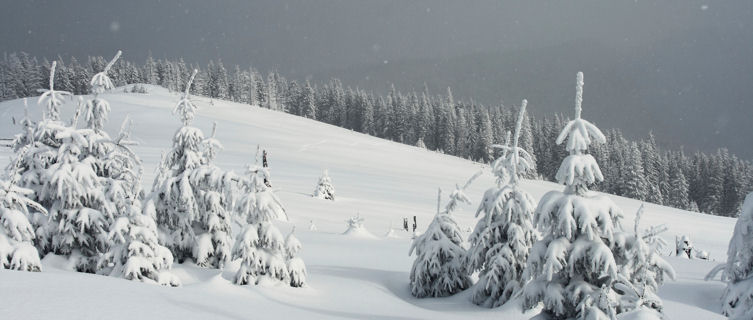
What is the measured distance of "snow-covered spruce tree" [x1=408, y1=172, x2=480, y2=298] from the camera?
50.2 feet

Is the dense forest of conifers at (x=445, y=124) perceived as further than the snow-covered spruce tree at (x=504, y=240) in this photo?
Yes

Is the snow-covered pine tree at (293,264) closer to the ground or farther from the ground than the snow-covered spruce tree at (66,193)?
Answer: closer to the ground

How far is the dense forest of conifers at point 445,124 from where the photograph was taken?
316ft

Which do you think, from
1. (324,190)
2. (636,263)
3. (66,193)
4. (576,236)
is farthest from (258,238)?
(324,190)

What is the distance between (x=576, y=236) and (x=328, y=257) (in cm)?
1314

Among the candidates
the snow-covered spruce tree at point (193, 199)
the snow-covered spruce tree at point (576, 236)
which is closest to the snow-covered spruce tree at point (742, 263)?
the snow-covered spruce tree at point (576, 236)

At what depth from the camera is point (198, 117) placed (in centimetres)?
8231

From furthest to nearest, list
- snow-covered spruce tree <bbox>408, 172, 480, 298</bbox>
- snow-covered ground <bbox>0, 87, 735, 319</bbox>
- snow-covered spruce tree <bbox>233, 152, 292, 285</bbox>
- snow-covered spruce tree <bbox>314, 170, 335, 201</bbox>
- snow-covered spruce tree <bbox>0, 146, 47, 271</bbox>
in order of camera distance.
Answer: snow-covered spruce tree <bbox>314, 170, 335, 201</bbox> < snow-covered spruce tree <bbox>408, 172, 480, 298</bbox> < snow-covered spruce tree <bbox>233, 152, 292, 285</bbox> < snow-covered spruce tree <bbox>0, 146, 47, 271</bbox> < snow-covered ground <bbox>0, 87, 735, 319</bbox>

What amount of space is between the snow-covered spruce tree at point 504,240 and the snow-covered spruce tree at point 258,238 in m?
5.54

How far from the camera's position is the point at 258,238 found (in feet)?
43.8

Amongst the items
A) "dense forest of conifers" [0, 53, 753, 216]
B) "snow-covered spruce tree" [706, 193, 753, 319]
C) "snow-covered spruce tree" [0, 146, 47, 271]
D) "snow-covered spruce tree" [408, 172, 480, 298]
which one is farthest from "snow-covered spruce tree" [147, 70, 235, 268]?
"dense forest of conifers" [0, 53, 753, 216]

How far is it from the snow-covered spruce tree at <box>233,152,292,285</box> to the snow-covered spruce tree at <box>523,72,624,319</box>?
6.88m

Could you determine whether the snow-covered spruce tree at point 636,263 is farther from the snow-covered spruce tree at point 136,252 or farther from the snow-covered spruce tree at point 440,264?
the snow-covered spruce tree at point 136,252

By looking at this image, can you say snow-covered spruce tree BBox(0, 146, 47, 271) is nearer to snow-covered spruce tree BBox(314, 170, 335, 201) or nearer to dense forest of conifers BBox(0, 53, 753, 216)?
snow-covered spruce tree BBox(314, 170, 335, 201)
